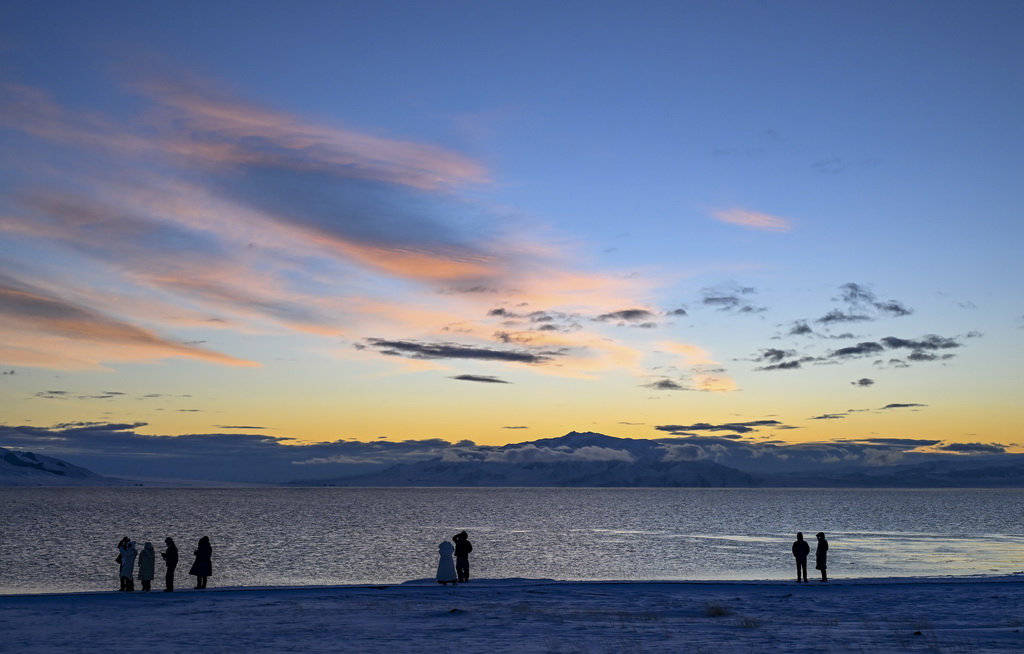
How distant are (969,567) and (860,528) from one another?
62.2 meters

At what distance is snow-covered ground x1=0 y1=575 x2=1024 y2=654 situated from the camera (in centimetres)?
2052

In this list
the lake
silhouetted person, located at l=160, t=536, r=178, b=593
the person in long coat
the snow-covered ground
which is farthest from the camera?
the lake

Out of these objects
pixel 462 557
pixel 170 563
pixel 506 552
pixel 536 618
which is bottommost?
pixel 506 552

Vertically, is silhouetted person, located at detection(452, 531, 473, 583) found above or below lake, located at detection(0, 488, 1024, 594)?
above

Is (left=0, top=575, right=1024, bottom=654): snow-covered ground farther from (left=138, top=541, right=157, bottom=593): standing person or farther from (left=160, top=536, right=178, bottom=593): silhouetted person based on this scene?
(left=138, top=541, right=157, bottom=593): standing person

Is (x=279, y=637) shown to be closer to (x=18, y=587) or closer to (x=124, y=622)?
(x=124, y=622)

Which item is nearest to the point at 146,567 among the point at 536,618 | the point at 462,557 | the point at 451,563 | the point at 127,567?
the point at 127,567

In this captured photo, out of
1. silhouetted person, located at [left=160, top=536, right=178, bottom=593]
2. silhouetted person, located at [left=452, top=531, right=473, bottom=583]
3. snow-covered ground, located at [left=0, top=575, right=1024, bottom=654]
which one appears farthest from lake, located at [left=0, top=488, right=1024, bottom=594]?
snow-covered ground, located at [left=0, top=575, right=1024, bottom=654]

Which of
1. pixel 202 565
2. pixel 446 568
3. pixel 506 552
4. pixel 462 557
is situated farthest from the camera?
pixel 506 552

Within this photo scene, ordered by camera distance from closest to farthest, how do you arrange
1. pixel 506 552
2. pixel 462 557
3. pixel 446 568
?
1. pixel 446 568
2. pixel 462 557
3. pixel 506 552

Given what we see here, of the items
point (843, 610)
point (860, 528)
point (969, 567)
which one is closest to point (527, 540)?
point (969, 567)

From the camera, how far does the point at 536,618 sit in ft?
82.8

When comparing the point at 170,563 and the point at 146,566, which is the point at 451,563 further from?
the point at 146,566

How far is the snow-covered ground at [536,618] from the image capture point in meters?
20.5
